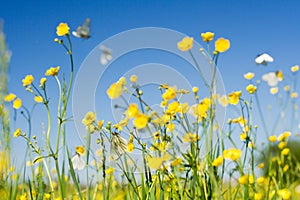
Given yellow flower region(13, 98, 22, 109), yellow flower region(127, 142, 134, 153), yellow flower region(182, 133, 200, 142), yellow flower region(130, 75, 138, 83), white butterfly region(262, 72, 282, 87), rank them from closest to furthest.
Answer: yellow flower region(182, 133, 200, 142)
yellow flower region(130, 75, 138, 83)
yellow flower region(127, 142, 134, 153)
white butterfly region(262, 72, 282, 87)
yellow flower region(13, 98, 22, 109)

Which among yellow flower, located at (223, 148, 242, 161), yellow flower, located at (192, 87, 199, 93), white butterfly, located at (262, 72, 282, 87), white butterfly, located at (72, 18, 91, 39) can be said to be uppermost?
white butterfly, located at (72, 18, 91, 39)

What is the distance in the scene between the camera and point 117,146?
148 centimetres

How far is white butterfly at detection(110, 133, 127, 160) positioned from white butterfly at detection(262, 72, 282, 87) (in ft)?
2.35

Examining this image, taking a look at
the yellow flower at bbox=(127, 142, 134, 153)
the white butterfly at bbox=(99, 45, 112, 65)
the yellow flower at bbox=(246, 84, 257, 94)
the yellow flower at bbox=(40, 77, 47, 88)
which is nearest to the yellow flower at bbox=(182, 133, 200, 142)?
the yellow flower at bbox=(127, 142, 134, 153)

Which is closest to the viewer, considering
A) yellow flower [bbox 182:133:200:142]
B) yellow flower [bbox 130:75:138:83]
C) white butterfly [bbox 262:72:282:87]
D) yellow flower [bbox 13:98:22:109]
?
yellow flower [bbox 182:133:200:142]

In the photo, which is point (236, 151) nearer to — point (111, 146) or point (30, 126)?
point (111, 146)

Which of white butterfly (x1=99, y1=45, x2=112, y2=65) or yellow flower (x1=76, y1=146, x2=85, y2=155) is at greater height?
white butterfly (x1=99, y1=45, x2=112, y2=65)

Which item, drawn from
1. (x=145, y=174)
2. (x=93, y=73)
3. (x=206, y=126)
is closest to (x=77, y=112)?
(x=93, y=73)

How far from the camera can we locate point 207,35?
1403 mm

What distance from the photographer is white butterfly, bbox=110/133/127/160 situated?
1451mm

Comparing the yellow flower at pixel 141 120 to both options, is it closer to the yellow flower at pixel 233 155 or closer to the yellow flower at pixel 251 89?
the yellow flower at pixel 233 155

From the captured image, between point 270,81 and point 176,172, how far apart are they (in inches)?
26.3

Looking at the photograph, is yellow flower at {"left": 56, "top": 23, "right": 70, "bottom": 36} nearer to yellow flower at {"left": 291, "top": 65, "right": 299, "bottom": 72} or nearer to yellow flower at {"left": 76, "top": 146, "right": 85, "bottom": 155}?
yellow flower at {"left": 76, "top": 146, "right": 85, "bottom": 155}

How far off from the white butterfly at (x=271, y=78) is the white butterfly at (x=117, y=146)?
715 millimetres
